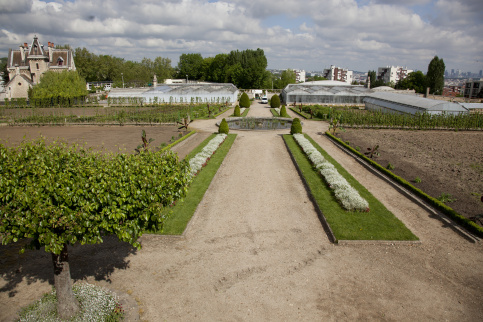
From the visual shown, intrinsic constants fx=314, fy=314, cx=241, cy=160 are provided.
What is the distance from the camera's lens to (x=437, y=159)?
2319 cm

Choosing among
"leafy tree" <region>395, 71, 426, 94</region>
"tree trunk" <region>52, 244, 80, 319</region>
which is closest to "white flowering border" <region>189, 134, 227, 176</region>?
"tree trunk" <region>52, 244, 80, 319</region>

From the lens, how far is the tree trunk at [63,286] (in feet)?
26.4

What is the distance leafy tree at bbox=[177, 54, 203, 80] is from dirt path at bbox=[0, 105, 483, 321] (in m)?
127

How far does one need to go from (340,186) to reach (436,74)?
86844 mm

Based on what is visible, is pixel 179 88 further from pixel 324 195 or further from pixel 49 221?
pixel 49 221

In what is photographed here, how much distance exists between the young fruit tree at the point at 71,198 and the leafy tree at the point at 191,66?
428ft

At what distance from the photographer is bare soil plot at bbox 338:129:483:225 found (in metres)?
16.7

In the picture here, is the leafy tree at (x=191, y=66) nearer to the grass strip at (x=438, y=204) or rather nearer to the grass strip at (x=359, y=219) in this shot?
the grass strip at (x=438, y=204)

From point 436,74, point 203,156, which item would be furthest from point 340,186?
point 436,74

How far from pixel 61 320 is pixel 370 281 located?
8.97 metres

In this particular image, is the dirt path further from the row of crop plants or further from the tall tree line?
the tall tree line

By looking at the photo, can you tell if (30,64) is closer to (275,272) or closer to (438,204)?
(275,272)

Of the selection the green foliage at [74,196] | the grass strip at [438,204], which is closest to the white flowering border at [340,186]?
the grass strip at [438,204]

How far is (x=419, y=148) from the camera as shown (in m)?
26.8
